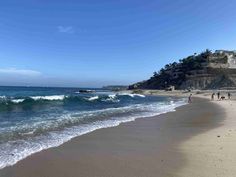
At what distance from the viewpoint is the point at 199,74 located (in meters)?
121

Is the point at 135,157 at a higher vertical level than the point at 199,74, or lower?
lower

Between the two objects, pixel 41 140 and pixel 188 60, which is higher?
pixel 188 60

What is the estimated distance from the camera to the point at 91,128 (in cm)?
1562

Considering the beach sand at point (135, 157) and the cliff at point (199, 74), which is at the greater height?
the cliff at point (199, 74)

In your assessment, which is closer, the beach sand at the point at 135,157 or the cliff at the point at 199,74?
the beach sand at the point at 135,157

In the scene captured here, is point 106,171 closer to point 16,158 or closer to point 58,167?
point 58,167

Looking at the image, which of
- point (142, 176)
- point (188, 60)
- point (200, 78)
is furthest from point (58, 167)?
point (188, 60)

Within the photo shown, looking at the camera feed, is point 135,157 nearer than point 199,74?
Yes

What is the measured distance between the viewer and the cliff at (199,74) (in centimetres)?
10974

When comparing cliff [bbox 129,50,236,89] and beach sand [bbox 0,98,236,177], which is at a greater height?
cliff [bbox 129,50,236,89]

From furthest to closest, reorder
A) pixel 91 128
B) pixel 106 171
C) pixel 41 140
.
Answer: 1. pixel 91 128
2. pixel 41 140
3. pixel 106 171

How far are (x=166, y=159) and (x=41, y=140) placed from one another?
16.8 ft

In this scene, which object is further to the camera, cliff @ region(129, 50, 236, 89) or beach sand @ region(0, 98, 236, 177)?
cliff @ region(129, 50, 236, 89)

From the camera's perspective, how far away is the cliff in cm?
10974
